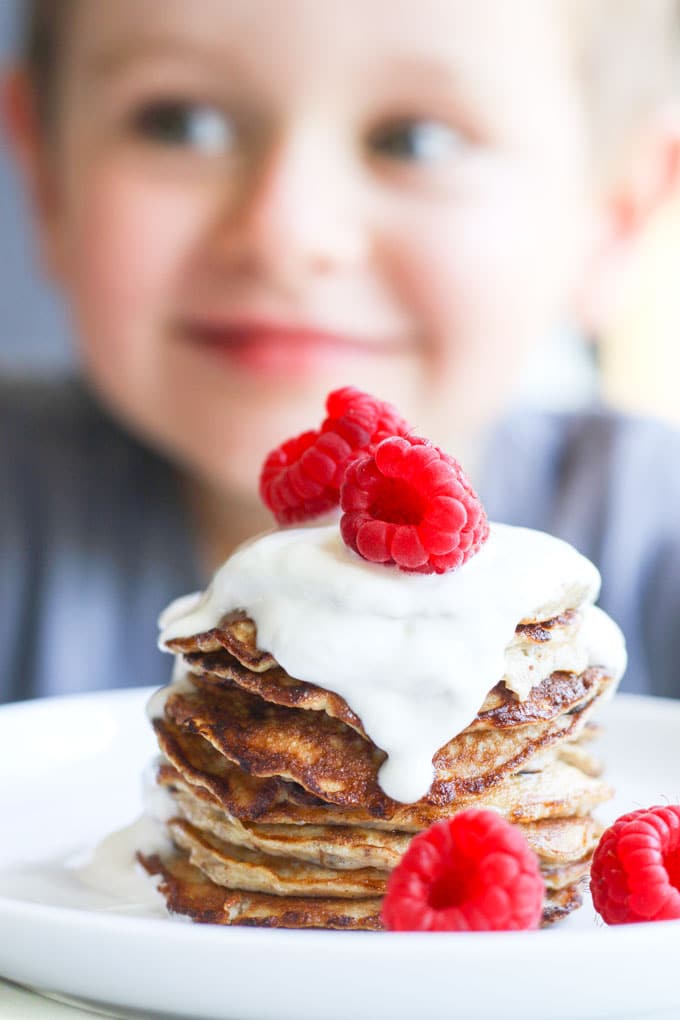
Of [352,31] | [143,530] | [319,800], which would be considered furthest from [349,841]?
[143,530]

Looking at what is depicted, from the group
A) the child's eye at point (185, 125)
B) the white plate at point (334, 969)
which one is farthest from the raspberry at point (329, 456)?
the child's eye at point (185, 125)

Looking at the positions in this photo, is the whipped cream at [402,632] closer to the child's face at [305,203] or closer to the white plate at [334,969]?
the white plate at [334,969]

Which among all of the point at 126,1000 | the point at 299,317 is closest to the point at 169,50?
the point at 299,317

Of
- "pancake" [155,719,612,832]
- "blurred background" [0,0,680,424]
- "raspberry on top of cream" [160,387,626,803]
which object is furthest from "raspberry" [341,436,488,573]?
"blurred background" [0,0,680,424]

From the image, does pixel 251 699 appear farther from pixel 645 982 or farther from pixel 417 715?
pixel 645 982

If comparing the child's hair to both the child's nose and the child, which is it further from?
the child's nose

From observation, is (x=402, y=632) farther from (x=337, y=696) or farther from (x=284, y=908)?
(x=284, y=908)
